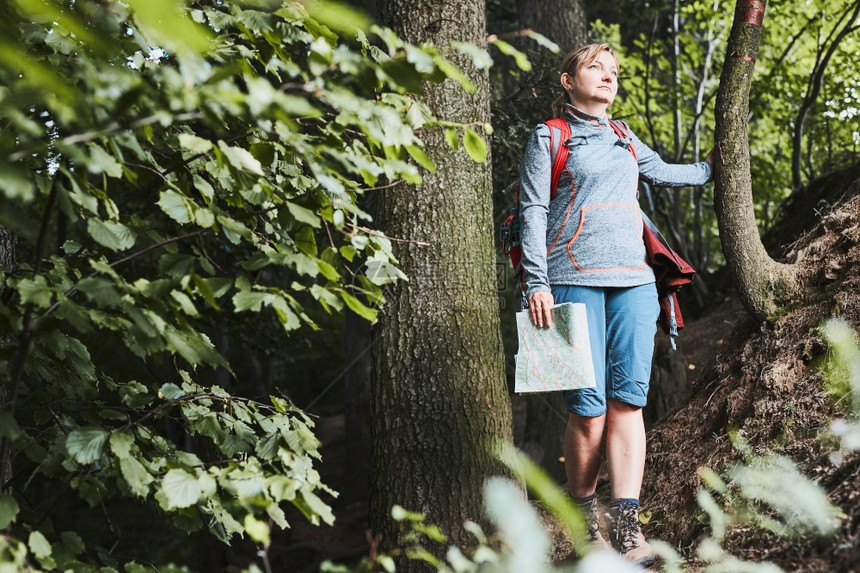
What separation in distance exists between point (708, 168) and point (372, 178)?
2.13m

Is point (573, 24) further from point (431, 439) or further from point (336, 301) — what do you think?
point (336, 301)

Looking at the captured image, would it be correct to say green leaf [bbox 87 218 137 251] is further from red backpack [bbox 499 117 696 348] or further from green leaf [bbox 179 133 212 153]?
red backpack [bbox 499 117 696 348]

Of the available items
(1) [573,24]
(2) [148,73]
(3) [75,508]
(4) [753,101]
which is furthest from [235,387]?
(2) [148,73]

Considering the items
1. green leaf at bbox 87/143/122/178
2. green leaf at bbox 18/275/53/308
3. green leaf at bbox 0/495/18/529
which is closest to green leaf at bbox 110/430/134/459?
green leaf at bbox 0/495/18/529

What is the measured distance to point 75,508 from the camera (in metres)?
12.7

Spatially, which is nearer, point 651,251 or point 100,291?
point 100,291

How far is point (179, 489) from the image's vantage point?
2.11m

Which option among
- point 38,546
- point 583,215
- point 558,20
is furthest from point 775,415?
point 558,20

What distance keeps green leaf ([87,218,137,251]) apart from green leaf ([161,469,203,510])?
2.20 feet

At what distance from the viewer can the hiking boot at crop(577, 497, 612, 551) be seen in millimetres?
3243

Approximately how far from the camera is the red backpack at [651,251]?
338 centimetres

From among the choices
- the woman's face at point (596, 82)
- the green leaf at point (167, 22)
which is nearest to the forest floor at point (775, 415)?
the woman's face at point (596, 82)

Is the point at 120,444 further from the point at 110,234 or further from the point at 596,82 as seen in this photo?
the point at 596,82

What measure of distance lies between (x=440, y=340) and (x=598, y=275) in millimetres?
749
